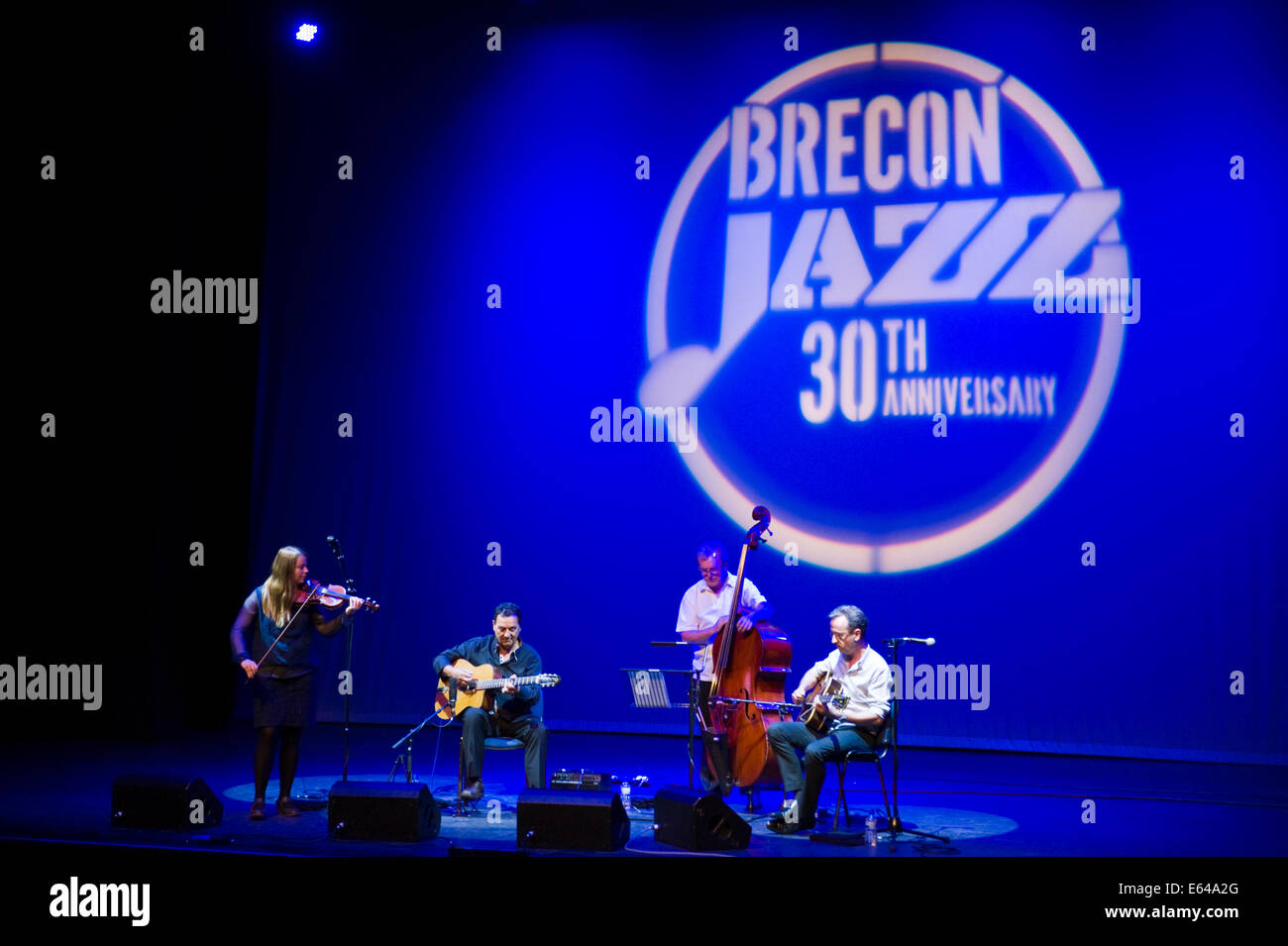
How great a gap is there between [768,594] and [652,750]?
131cm

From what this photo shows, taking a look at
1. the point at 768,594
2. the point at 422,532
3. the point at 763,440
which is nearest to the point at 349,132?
the point at 422,532

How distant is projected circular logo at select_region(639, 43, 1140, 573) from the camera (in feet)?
26.9

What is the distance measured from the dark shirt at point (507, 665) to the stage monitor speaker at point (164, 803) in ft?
4.29

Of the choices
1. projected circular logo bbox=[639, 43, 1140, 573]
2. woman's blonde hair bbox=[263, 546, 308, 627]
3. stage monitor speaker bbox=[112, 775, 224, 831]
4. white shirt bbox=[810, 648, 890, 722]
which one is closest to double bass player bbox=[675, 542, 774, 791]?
white shirt bbox=[810, 648, 890, 722]

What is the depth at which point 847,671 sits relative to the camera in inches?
236

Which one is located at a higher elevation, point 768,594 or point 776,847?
point 768,594

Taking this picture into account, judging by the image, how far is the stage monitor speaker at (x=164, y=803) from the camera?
550cm

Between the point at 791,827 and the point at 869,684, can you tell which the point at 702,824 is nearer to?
the point at 791,827

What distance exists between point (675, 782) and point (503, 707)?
1.38 metres

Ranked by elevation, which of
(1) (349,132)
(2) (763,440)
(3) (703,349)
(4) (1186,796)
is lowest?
(4) (1186,796)

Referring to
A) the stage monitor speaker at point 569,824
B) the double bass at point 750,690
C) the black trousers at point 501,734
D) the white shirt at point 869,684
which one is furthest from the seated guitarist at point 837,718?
the black trousers at point 501,734

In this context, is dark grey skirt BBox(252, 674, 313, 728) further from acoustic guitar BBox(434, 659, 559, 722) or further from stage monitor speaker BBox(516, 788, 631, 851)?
stage monitor speaker BBox(516, 788, 631, 851)
